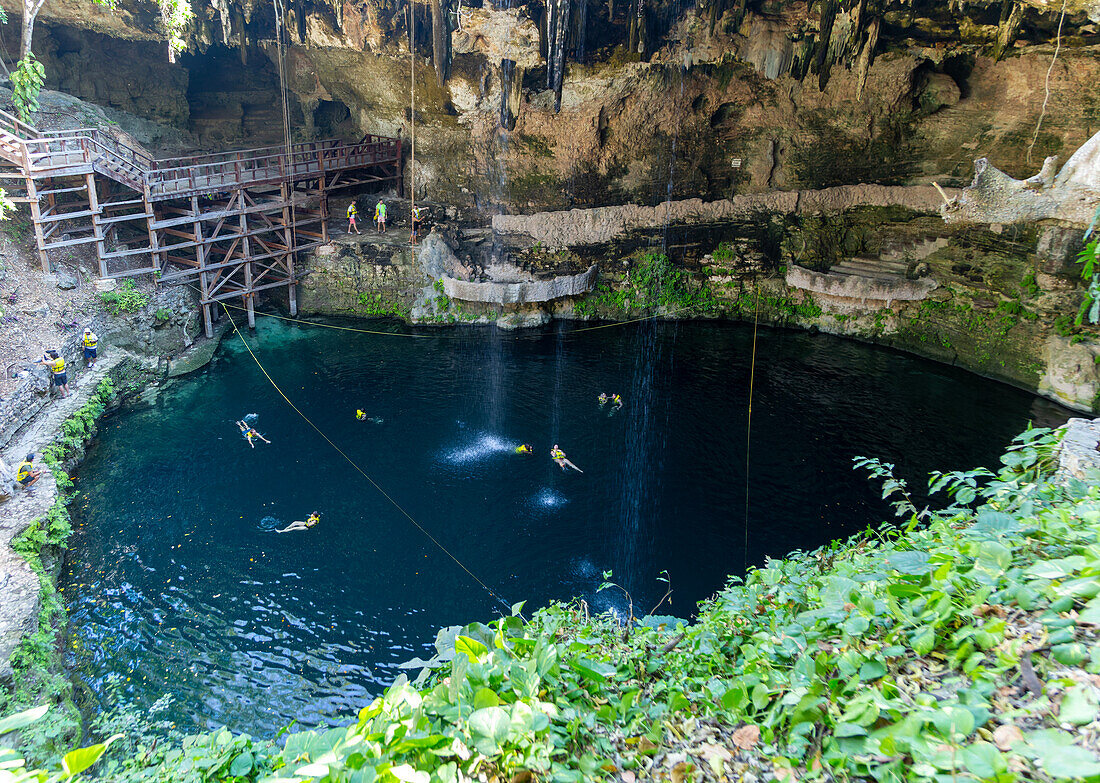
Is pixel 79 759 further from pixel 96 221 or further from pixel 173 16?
pixel 173 16

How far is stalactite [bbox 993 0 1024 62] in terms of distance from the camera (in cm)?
1342

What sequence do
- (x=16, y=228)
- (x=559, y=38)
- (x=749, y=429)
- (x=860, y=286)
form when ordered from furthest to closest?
(x=860, y=286) → (x=16, y=228) → (x=559, y=38) → (x=749, y=429)

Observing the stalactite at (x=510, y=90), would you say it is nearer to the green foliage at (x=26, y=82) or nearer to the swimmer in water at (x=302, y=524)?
the green foliage at (x=26, y=82)

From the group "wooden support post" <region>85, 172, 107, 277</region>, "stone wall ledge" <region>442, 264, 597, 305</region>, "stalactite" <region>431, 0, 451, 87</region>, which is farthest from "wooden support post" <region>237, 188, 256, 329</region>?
"stalactite" <region>431, 0, 451, 87</region>

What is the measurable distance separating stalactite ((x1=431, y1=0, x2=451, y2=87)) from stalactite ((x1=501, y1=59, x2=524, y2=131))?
4.91 feet

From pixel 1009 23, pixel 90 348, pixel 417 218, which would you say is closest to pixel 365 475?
pixel 90 348

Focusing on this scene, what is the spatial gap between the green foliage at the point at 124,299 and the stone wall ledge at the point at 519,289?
7.96m

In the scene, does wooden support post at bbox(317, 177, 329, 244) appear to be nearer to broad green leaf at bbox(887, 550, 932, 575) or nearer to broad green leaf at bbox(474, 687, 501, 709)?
broad green leaf at bbox(474, 687, 501, 709)

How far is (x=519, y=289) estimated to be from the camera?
19.9 meters

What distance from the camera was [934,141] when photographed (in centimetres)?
1833

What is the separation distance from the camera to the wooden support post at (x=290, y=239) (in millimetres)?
19578

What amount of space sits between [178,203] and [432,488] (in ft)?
43.2

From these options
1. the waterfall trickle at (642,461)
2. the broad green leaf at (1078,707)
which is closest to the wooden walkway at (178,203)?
the waterfall trickle at (642,461)

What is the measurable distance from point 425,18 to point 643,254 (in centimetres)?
906
